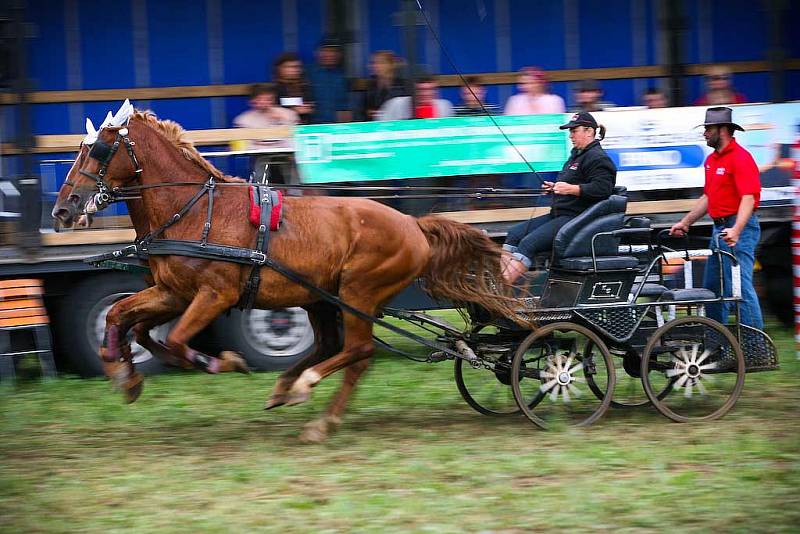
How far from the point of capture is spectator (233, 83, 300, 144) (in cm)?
935

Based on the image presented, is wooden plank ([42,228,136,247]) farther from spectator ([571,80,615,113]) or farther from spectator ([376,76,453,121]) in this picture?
spectator ([571,80,615,113])

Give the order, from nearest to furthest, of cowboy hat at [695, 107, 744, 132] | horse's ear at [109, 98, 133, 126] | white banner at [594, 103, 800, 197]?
horse's ear at [109, 98, 133, 126]
cowboy hat at [695, 107, 744, 132]
white banner at [594, 103, 800, 197]

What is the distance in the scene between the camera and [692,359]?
23.6 ft

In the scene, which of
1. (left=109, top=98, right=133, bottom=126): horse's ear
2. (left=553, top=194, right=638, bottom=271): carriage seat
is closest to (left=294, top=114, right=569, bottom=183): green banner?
(left=553, top=194, right=638, bottom=271): carriage seat

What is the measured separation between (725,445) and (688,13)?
6.64 m

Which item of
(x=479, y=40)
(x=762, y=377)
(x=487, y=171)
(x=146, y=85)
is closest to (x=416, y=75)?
(x=487, y=171)

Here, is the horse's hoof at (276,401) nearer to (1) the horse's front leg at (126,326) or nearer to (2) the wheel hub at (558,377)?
(1) the horse's front leg at (126,326)

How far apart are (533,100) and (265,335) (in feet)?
10.2

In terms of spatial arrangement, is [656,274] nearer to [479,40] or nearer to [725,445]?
[725,445]

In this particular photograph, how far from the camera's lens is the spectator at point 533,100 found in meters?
9.77

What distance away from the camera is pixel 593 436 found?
6.78 metres

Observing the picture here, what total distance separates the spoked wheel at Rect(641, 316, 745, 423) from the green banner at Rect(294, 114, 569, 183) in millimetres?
2538

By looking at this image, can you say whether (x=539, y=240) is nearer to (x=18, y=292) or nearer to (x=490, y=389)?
(x=490, y=389)

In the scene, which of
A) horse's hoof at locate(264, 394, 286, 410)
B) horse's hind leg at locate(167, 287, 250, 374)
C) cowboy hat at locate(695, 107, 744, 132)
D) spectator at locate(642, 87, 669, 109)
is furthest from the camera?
spectator at locate(642, 87, 669, 109)
